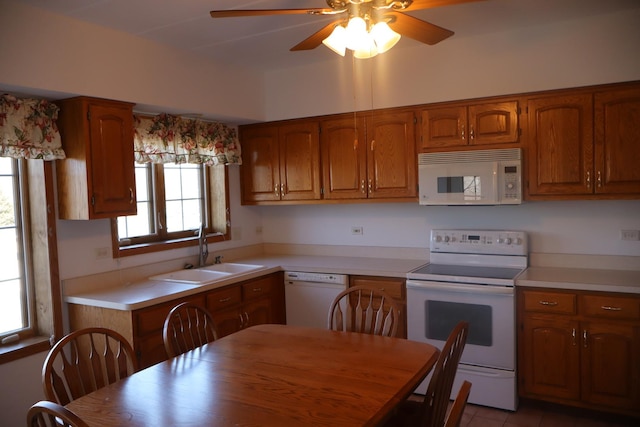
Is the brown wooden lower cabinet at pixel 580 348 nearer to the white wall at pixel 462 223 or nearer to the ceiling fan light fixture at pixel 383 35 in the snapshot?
the white wall at pixel 462 223

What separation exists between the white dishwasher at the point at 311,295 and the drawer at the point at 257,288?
160mm

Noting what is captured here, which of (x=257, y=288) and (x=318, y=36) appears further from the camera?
(x=257, y=288)

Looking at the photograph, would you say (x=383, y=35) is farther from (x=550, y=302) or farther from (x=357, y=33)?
(x=550, y=302)

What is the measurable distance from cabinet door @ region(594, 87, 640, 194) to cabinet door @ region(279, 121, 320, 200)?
198 centimetres

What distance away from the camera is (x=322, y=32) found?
2.11 m

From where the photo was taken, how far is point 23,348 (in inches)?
111

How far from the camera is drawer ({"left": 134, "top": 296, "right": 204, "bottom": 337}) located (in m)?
2.87

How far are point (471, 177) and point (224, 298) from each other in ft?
6.12

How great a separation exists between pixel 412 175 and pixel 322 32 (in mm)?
1767

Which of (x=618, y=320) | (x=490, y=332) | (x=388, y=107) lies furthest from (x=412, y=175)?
(x=618, y=320)

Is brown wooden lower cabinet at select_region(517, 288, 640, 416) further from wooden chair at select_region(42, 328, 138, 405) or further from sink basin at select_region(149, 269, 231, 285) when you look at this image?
wooden chair at select_region(42, 328, 138, 405)

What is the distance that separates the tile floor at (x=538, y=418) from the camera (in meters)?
3.04

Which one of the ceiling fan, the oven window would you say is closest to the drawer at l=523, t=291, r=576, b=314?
the oven window

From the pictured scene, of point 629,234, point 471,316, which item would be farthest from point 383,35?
point 629,234
